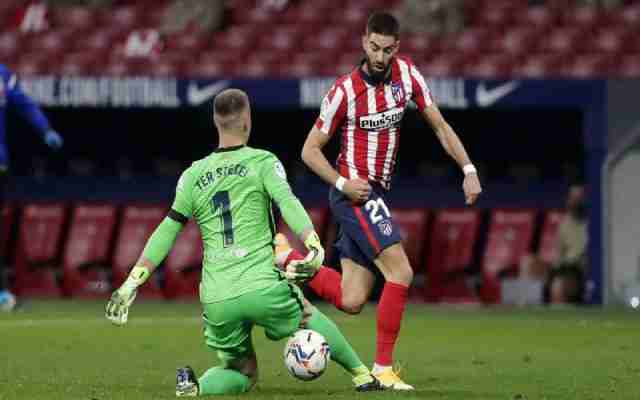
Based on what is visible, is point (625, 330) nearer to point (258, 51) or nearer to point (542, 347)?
point (542, 347)

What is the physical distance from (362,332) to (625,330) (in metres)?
2.16

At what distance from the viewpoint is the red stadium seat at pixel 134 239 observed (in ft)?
64.2

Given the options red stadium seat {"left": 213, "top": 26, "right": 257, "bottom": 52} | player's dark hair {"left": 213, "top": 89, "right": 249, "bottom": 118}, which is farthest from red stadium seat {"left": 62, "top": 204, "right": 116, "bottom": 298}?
player's dark hair {"left": 213, "top": 89, "right": 249, "bottom": 118}

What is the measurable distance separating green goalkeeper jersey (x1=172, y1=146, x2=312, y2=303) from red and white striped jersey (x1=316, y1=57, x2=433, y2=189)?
129 cm

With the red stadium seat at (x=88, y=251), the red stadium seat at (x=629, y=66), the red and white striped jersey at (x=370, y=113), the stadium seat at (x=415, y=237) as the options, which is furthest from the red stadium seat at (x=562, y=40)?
the red and white striped jersey at (x=370, y=113)

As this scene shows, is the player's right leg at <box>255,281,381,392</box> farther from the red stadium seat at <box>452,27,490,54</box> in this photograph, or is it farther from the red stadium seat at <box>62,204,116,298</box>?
the red stadium seat at <box>452,27,490,54</box>

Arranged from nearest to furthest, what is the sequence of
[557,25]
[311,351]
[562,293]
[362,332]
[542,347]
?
1. [311,351]
2. [542,347]
3. [362,332]
4. [562,293]
5. [557,25]

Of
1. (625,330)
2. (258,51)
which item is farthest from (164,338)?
(258,51)

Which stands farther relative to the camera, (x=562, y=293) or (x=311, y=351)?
(x=562, y=293)

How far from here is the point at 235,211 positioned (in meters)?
8.02

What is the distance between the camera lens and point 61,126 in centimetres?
2105

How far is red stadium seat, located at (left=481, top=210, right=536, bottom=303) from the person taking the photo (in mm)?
18688

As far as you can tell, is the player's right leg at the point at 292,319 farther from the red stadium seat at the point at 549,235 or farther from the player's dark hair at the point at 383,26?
the red stadium seat at the point at 549,235

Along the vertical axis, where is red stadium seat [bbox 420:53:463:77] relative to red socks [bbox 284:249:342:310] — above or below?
above
